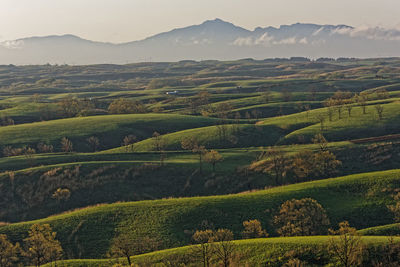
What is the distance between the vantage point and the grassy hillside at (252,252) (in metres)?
51.7

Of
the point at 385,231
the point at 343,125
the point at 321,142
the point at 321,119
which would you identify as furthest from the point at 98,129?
the point at 385,231

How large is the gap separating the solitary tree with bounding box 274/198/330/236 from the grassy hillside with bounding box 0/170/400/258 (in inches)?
118

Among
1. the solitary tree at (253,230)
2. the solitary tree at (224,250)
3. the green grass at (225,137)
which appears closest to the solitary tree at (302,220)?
the solitary tree at (253,230)

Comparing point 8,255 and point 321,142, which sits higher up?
point 321,142

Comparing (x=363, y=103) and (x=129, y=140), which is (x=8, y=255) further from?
(x=363, y=103)

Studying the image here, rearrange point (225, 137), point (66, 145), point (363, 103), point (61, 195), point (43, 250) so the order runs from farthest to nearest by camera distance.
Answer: point (363, 103), point (225, 137), point (66, 145), point (61, 195), point (43, 250)

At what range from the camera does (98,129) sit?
157 m

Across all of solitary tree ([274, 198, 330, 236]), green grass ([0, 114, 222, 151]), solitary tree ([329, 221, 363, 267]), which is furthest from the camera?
green grass ([0, 114, 222, 151])

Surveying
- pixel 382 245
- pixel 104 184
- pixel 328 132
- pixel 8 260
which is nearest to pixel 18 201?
pixel 104 184

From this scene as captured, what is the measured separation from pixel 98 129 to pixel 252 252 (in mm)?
116418

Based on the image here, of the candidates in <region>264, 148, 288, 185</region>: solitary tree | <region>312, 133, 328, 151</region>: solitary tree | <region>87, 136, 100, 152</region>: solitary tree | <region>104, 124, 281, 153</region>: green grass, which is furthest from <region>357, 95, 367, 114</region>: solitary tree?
<region>87, 136, 100, 152</region>: solitary tree

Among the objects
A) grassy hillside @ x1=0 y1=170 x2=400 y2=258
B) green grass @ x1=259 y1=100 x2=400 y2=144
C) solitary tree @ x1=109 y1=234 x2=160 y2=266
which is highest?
green grass @ x1=259 y1=100 x2=400 y2=144

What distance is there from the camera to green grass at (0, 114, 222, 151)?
144 metres

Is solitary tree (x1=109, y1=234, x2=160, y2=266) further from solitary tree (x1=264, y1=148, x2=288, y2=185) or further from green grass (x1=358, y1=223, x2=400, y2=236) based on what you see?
solitary tree (x1=264, y1=148, x2=288, y2=185)
